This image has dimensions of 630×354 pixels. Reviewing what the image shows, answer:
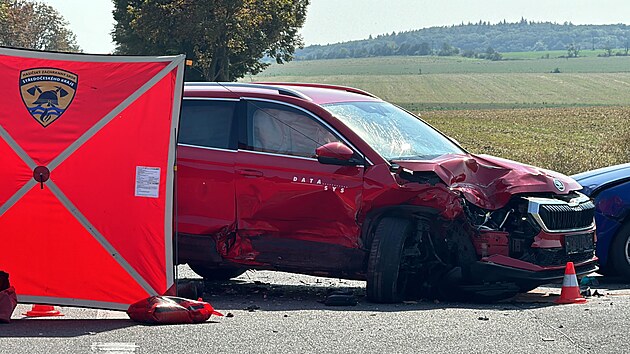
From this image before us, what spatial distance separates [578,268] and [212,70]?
171 ft

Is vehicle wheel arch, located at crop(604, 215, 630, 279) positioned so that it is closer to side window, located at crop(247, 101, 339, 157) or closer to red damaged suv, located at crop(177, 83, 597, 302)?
red damaged suv, located at crop(177, 83, 597, 302)

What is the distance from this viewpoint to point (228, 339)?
7230mm

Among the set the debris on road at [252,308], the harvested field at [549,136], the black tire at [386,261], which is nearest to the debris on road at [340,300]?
the black tire at [386,261]

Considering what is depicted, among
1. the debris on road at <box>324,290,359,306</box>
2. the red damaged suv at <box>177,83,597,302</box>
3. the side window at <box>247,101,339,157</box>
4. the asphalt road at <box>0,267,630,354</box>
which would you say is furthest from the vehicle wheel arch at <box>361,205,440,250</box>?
the side window at <box>247,101,339,157</box>

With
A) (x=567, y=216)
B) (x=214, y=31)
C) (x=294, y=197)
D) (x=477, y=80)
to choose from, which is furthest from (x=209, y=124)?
(x=477, y=80)

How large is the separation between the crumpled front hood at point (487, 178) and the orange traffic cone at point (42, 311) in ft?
10.1

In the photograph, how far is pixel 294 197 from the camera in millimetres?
9375

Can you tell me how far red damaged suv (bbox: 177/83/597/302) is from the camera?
30.1 ft

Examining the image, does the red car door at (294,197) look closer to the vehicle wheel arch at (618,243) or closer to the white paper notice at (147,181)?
the white paper notice at (147,181)

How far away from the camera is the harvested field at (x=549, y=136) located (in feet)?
88.7

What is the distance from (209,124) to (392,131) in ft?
5.45

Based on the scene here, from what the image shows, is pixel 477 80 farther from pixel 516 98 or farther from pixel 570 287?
pixel 570 287

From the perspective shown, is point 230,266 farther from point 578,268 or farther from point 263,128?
point 578,268

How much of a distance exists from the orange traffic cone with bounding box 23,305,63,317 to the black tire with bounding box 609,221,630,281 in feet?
17.6
